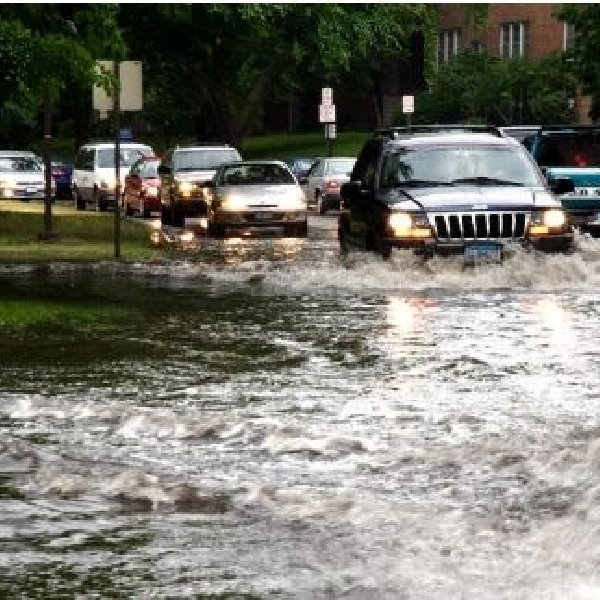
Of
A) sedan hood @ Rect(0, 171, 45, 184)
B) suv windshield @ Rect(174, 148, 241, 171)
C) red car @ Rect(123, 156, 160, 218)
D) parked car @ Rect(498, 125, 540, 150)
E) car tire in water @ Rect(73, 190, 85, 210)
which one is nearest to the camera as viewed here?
parked car @ Rect(498, 125, 540, 150)

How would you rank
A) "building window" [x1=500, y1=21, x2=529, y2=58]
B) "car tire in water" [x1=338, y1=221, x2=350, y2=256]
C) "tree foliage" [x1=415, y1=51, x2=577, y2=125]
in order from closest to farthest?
"car tire in water" [x1=338, y1=221, x2=350, y2=256]
"tree foliage" [x1=415, y1=51, x2=577, y2=125]
"building window" [x1=500, y1=21, x2=529, y2=58]

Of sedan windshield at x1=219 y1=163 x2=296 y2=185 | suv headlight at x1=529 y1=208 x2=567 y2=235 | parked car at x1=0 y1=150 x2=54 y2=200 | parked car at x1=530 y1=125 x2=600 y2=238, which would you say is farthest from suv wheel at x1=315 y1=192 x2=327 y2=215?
suv headlight at x1=529 y1=208 x2=567 y2=235

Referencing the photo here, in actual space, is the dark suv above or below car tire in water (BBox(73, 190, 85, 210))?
above

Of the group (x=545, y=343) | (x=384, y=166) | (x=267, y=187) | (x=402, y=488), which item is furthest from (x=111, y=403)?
(x=267, y=187)

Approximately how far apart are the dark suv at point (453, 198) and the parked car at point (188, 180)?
16.7m

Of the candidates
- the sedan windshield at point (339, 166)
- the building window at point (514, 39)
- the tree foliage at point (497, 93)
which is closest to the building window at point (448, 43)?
the building window at point (514, 39)

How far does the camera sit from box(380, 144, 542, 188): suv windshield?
20.7m

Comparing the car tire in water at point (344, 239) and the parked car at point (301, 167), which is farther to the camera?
the parked car at point (301, 167)

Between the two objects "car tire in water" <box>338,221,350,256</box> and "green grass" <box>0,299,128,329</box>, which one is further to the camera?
"car tire in water" <box>338,221,350,256</box>

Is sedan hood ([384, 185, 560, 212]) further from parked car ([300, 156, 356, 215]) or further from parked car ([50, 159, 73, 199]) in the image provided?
parked car ([50, 159, 73, 199])

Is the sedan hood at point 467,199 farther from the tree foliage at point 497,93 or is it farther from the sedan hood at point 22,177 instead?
the tree foliage at point 497,93

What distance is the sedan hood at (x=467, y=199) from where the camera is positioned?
19.8 metres

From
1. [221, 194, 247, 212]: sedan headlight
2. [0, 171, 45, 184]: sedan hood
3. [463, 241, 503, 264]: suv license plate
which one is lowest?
[0, 171, 45, 184]: sedan hood

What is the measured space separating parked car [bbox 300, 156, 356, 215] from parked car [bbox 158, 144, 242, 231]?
20.3ft
